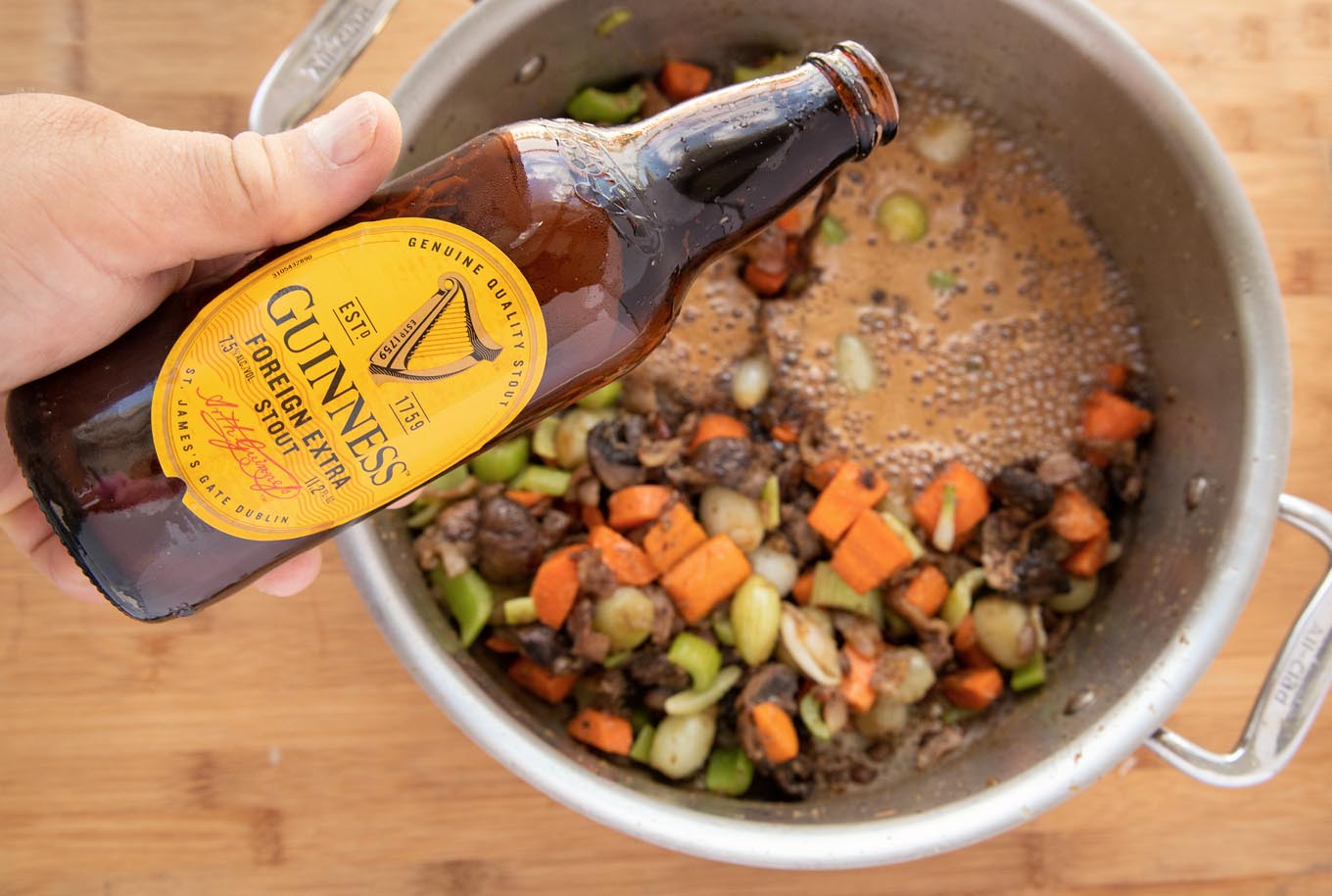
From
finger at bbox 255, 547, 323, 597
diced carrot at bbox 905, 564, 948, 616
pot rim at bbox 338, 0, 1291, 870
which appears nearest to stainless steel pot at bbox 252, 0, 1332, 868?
pot rim at bbox 338, 0, 1291, 870

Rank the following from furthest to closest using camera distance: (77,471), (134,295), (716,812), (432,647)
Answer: (716,812) → (432,647) → (134,295) → (77,471)

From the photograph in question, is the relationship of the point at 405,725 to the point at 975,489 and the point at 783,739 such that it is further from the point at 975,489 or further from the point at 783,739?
the point at 975,489

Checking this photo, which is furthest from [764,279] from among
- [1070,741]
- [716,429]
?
[1070,741]

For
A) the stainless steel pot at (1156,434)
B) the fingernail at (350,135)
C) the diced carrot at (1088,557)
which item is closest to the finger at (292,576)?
the stainless steel pot at (1156,434)

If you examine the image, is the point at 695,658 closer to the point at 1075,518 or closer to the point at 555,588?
the point at 555,588

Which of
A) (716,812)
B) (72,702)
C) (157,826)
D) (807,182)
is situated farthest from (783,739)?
(72,702)
